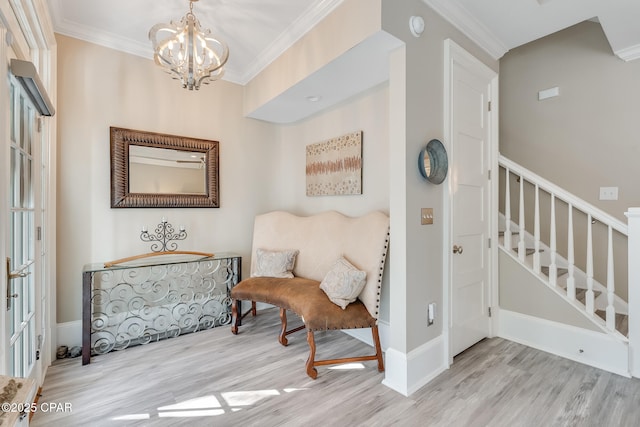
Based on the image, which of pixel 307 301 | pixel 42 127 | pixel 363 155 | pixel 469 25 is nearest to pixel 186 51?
pixel 42 127

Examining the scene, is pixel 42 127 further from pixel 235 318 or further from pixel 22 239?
pixel 235 318

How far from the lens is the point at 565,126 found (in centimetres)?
327

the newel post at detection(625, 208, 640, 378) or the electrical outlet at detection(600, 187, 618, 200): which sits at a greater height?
the electrical outlet at detection(600, 187, 618, 200)

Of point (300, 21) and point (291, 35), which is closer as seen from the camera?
point (300, 21)

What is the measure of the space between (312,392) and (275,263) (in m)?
1.32

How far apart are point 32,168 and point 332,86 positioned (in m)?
2.27

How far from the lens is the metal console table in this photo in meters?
2.57

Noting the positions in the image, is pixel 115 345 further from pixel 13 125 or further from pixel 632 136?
pixel 632 136

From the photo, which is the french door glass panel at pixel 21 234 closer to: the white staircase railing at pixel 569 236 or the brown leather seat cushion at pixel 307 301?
the brown leather seat cushion at pixel 307 301

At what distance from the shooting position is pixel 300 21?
242 cm

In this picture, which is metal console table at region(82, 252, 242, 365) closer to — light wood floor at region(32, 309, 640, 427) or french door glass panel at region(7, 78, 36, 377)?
light wood floor at region(32, 309, 640, 427)

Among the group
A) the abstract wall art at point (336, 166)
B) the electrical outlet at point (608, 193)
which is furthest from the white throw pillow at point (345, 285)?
the electrical outlet at point (608, 193)

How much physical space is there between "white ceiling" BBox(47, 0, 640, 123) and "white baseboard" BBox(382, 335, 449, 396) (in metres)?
2.12

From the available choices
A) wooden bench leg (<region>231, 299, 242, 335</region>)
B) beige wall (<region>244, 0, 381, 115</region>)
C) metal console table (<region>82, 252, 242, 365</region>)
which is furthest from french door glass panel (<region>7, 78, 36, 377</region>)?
beige wall (<region>244, 0, 381, 115</region>)
